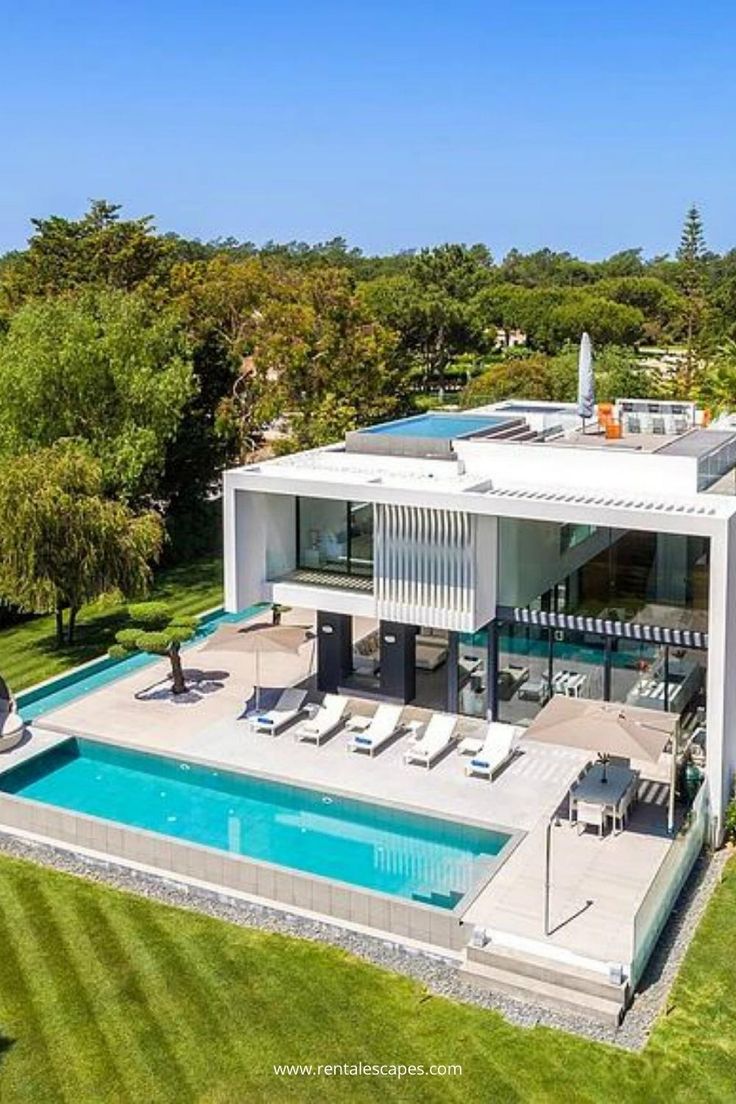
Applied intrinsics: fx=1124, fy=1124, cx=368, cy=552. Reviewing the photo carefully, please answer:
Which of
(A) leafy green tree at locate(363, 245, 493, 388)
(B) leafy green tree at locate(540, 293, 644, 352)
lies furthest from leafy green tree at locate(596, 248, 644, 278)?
(A) leafy green tree at locate(363, 245, 493, 388)

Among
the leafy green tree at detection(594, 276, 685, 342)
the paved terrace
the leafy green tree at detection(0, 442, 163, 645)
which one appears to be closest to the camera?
the paved terrace

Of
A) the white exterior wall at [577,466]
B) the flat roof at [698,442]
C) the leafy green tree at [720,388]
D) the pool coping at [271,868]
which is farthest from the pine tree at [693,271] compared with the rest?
the pool coping at [271,868]

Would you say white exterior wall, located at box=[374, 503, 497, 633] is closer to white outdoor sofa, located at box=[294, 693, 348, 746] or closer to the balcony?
the balcony

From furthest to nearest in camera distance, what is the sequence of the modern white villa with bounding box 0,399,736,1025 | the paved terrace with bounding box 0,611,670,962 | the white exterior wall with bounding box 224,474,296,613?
the white exterior wall with bounding box 224,474,296,613 → the modern white villa with bounding box 0,399,736,1025 → the paved terrace with bounding box 0,611,670,962

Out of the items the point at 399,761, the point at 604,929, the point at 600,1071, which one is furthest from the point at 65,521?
the point at 600,1071

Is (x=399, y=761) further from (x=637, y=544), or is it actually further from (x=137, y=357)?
(x=137, y=357)

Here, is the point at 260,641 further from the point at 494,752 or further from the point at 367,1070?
the point at 367,1070

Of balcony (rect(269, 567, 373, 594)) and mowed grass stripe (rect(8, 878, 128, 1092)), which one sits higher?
balcony (rect(269, 567, 373, 594))

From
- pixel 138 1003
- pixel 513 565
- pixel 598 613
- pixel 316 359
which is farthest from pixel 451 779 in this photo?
pixel 316 359
